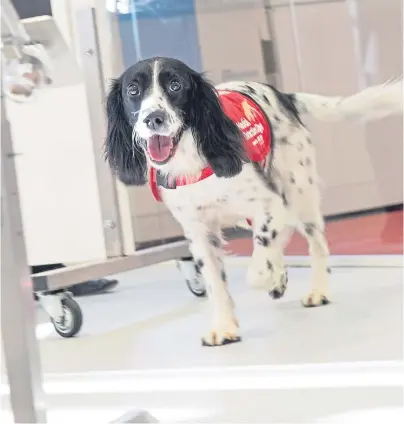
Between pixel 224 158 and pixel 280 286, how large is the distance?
24 centimetres

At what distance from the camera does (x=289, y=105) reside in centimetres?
109

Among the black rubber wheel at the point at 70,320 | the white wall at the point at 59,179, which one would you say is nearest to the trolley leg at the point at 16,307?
the white wall at the point at 59,179

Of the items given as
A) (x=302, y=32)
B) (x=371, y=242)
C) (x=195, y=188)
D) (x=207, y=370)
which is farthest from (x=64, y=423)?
(x=371, y=242)

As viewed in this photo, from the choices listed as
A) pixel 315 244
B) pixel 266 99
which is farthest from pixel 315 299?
pixel 266 99

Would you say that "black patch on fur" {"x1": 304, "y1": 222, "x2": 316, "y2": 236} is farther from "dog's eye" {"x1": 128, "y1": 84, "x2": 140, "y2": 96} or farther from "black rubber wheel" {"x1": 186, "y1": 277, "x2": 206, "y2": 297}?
"dog's eye" {"x1": 128, "y1": 84, "x2": 140, "y2": 96}

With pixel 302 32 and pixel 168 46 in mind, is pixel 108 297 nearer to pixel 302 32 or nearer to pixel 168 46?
pixel 168 46

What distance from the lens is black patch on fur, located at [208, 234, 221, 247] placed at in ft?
3.46

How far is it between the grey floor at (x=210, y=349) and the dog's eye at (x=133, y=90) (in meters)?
0.35

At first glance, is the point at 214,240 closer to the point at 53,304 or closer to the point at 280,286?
the point at 280,286

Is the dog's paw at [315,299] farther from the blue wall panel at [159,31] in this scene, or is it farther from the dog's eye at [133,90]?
the dog's eye at [133,90]

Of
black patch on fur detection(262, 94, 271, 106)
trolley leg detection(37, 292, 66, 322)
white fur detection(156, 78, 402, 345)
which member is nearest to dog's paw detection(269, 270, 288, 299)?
white fur detection(156, 78, 402, 345)

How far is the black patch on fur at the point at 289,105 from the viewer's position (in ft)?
3.49

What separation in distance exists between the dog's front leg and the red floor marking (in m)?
0.06

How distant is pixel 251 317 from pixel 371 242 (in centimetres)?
75
